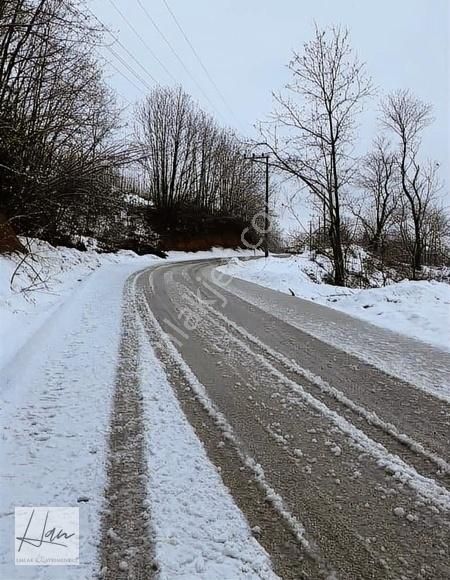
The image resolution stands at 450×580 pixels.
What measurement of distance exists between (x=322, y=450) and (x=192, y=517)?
1249 mm

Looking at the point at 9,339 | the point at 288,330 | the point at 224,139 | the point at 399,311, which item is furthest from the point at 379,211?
the point at 9,339

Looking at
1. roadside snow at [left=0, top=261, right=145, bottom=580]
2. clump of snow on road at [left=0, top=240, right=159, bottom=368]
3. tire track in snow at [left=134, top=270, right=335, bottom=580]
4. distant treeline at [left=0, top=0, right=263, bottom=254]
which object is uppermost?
distant treeline at [left=0, top=0, right=263, bottom=254]

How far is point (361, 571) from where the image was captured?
2152 mm

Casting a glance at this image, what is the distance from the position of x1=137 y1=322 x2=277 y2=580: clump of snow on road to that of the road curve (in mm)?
95

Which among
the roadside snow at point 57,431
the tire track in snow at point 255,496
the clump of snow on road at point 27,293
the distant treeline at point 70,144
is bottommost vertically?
the tire track in snow at point 255,496

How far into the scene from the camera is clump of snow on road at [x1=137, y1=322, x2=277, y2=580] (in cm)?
218

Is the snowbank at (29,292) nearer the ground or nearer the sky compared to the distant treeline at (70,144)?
nearer the ground

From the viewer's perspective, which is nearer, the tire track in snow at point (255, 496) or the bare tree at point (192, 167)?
the tire track in snow at point (255, 496)

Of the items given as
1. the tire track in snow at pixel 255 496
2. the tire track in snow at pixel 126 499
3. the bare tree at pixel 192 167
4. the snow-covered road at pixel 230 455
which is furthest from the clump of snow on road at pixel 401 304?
the bare tree at pixel 192 167

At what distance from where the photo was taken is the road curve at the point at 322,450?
232 centimetres

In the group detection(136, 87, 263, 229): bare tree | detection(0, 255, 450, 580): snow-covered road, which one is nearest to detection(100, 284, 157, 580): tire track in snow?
detection(0, 255, 450, 580): snow-covered road

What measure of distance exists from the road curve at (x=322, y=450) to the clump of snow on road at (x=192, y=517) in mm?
95

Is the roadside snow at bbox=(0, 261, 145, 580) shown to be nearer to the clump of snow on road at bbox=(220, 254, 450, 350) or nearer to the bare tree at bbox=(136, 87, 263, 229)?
the clump of snow on road at bbox=(220, 254, 450, 350)

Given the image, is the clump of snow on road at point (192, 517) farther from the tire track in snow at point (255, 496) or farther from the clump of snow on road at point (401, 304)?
the clump of snow on road at point (401, 304)
